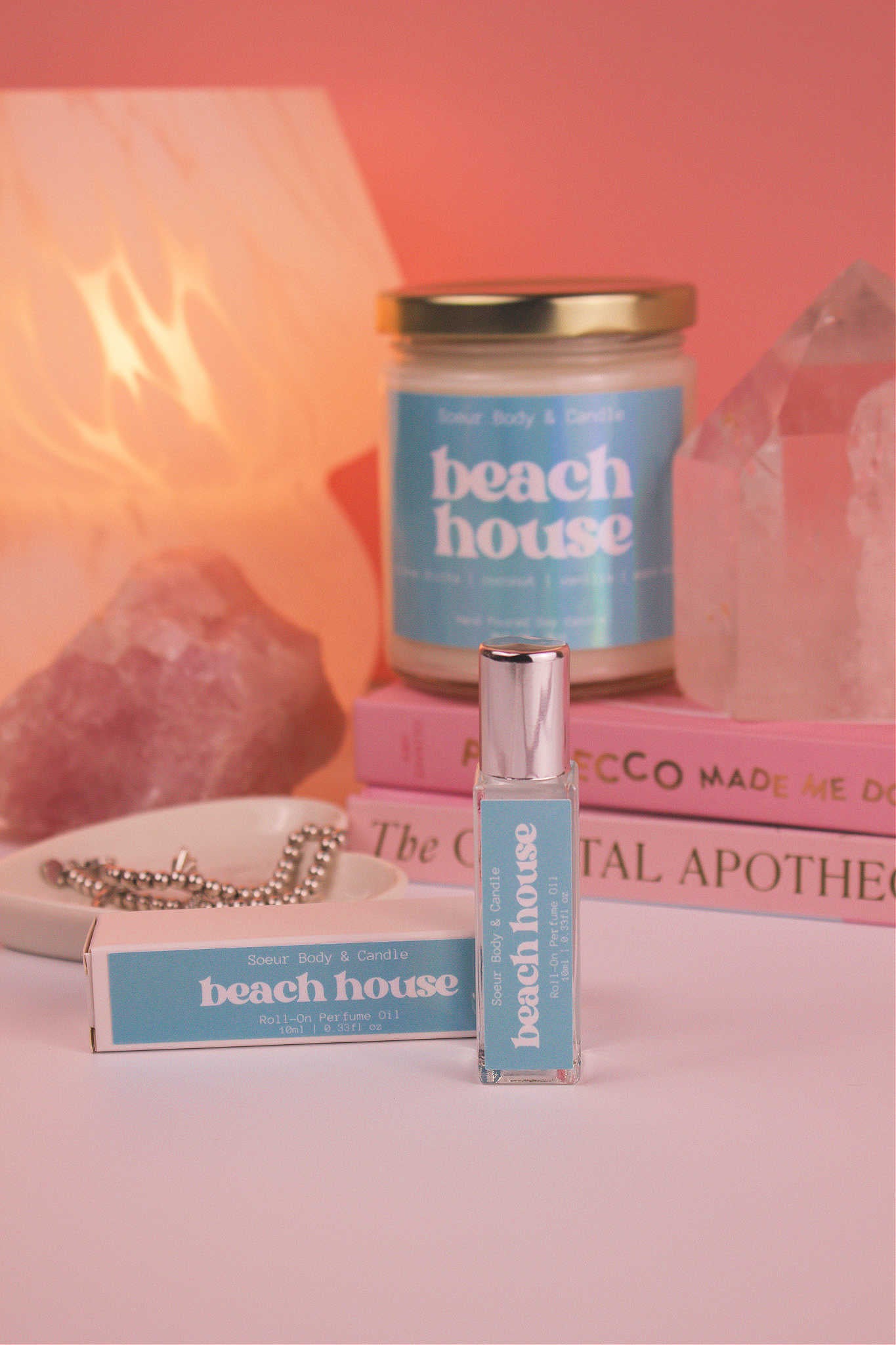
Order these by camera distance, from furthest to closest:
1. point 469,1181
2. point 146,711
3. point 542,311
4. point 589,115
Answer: point 589,115 < point 146,711 < point 542,311 < point 469,1181

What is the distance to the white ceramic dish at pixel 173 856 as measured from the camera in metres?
0.58

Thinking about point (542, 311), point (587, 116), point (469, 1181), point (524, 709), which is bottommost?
point (469, 1181)

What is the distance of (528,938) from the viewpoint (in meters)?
0.47

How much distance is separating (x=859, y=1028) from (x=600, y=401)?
11.7 inches

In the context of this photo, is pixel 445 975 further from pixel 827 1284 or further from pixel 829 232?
pixel 829 232

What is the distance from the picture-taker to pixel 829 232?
816mm

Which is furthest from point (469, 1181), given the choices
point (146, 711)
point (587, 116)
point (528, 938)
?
point (587, 116)

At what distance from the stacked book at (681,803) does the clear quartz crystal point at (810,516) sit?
0.02 meters

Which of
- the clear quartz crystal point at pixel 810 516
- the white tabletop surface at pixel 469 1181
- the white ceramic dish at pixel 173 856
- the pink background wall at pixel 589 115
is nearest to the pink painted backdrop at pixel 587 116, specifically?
the pink background wall at pixel 589 115

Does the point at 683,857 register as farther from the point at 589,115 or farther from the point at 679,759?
the point at 589,115

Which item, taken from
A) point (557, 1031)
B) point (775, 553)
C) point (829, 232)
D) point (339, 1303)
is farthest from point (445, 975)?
point (829, 232)

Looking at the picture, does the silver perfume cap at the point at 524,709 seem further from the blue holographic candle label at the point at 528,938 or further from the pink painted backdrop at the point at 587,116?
the pink painted backdrop at the point at 587,116

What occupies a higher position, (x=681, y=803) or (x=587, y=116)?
(x=587, y=116)

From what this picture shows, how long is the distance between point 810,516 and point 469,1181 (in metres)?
0.34
